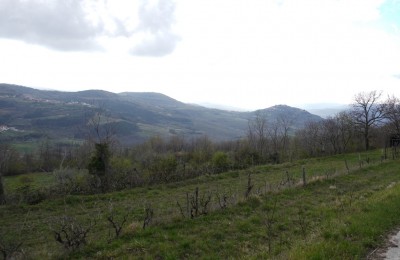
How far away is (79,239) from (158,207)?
924 cm

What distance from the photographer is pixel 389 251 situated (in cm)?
782

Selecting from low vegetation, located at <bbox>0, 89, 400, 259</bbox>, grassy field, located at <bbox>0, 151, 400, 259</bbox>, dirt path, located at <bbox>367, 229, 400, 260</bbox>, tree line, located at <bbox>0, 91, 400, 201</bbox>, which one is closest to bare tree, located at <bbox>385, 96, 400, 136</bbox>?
tree line, located at <bbox>0, 91, 400, 201</bbox>

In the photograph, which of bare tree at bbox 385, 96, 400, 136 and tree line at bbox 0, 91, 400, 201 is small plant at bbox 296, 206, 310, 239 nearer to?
tree line at bbox 0, 91, 400, 201

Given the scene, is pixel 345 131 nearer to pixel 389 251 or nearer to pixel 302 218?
pixel 302 218

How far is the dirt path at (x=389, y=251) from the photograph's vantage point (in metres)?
7.46

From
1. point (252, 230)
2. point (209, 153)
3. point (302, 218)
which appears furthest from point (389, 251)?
point (209, 153)

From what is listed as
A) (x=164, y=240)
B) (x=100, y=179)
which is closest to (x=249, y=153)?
(x=100, y=179)

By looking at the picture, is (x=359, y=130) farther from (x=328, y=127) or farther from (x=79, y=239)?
(x=79, y=239)

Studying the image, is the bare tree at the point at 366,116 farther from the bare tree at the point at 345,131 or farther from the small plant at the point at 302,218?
the small plant at the point at 302,218

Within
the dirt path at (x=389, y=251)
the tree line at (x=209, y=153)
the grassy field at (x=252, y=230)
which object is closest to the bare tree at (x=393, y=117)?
the tree line at (x=209, y=153)

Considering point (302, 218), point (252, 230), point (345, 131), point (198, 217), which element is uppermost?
point (345, 131)

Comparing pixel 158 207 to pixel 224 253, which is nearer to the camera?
pixel 224 253

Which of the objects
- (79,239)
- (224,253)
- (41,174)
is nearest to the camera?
(224,253)

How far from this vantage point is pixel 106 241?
36.9 ft
